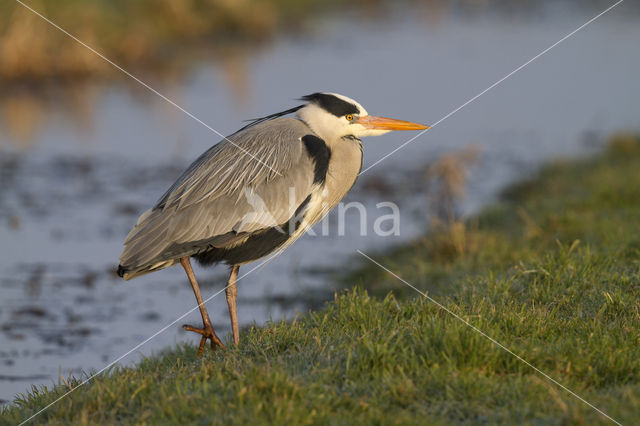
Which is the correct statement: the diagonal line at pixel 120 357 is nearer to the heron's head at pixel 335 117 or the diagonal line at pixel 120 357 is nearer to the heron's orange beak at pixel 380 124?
the heron's head at pixel 335 117

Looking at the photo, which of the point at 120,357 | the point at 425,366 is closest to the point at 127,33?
the point at 120,357

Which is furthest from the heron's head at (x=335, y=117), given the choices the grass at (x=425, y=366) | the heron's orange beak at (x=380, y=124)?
the grass at (x=425, y=366)

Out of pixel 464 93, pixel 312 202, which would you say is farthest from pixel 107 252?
pixel 464 93

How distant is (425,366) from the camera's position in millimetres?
4086

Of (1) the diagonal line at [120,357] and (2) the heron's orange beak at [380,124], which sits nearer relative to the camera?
(1) the diagonal line at [120,357]

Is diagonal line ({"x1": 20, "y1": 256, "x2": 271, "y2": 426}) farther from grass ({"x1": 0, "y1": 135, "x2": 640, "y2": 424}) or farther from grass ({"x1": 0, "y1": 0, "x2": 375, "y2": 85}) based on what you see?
grass ({"x1": 0, "y1": 0, "x2": 375, "y2": 85})

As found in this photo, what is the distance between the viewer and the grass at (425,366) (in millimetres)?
3764

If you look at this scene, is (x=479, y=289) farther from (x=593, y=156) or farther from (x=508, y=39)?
(x=508, y=39)

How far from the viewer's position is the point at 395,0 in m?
30.2

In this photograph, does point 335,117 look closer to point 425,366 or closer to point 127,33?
point 425,366

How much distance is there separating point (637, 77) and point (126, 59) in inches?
448

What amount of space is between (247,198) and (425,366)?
181cm

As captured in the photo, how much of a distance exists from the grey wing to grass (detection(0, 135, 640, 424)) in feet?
2.24

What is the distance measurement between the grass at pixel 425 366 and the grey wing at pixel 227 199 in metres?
0.68
